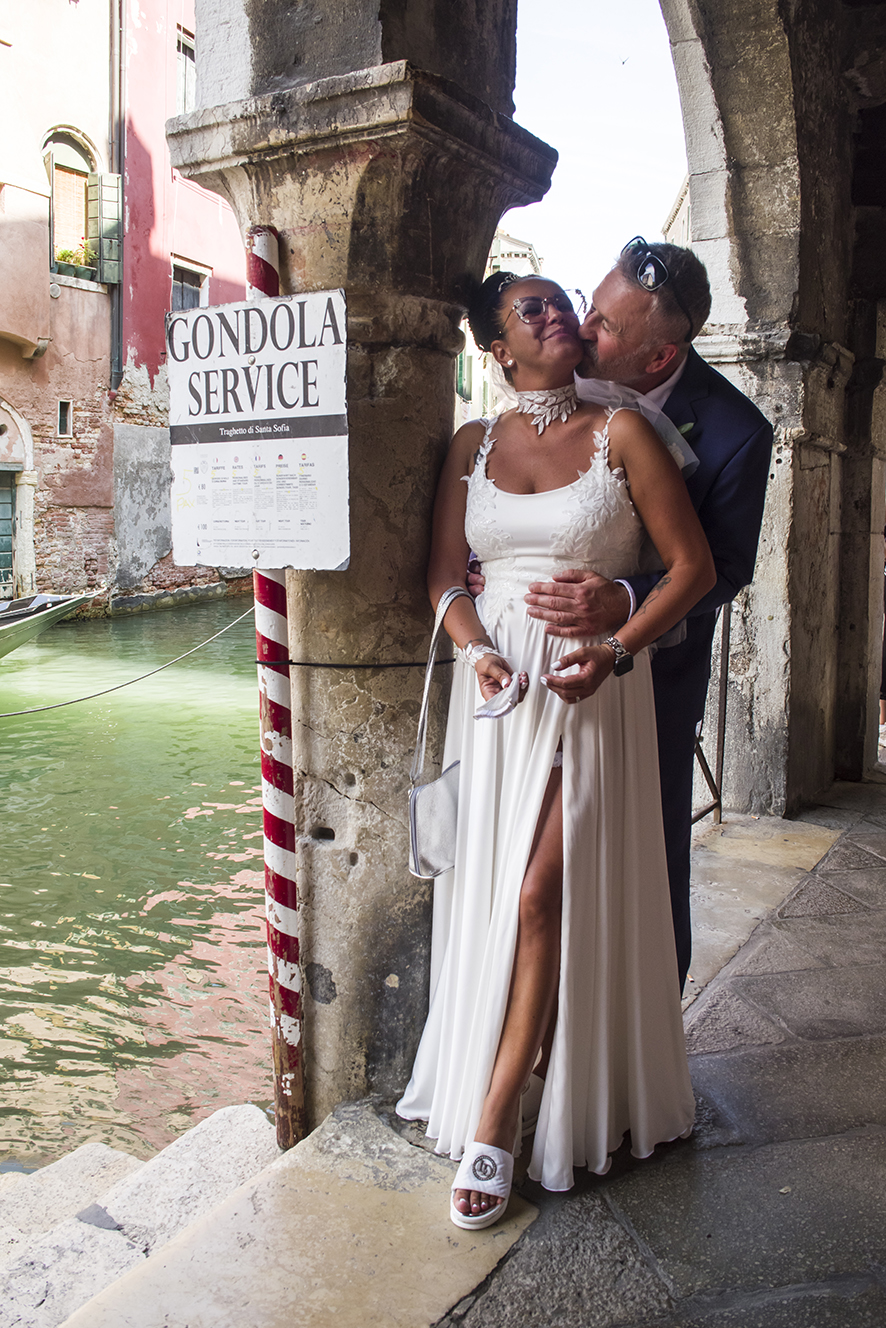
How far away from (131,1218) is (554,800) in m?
1.24

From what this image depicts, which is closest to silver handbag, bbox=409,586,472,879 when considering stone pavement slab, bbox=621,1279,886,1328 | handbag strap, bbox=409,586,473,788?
handbag strap, bbox=409,586,473,788

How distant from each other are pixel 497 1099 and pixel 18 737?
21.9 feet

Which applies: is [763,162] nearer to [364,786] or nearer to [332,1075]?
[364,786]

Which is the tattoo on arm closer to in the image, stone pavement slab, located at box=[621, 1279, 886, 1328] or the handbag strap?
the handbag strap

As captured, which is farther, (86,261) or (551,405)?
(86,261)

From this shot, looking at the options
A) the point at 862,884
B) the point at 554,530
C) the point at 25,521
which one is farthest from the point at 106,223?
the point at 554,530

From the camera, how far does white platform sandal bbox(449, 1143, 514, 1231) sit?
1.74 meters

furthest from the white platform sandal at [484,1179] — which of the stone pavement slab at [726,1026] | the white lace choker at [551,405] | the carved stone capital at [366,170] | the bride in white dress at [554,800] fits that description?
the carved stone capital at [366,170]

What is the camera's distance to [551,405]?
193cm

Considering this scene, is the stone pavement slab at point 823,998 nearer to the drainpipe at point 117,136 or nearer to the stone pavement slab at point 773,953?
the stone pavement slab at point 773,953

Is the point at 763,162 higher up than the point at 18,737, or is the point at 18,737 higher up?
the point at 763,162

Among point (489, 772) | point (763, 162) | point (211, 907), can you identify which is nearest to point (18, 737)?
point (211, 907)

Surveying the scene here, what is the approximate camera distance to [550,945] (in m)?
1.84

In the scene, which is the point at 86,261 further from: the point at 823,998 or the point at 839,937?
the point at 823,998
